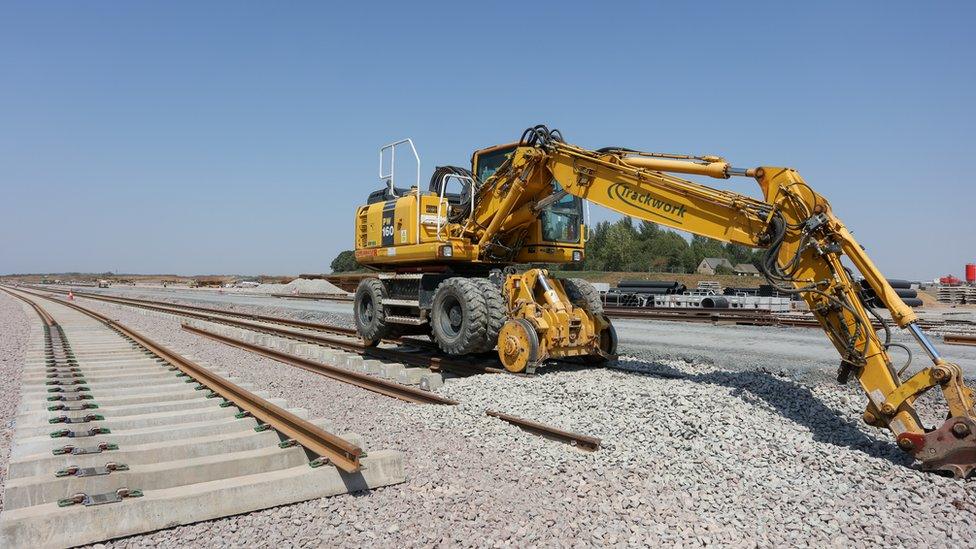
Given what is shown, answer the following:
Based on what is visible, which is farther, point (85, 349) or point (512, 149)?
point (85, 349)

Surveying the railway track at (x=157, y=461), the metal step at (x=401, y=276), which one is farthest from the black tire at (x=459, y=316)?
the railway track at (x=157, y=461)

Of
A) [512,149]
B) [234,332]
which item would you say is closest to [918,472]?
[512,149]

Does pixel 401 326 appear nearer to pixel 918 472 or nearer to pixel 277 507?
pixel 277 507

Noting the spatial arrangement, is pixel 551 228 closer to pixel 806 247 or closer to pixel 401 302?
pixel 401 302

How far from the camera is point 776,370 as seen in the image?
9.54 metres

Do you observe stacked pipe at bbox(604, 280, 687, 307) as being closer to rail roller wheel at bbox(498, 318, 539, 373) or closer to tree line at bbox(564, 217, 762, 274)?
rail roller wheel at bbox(498, 318, 539, 373)

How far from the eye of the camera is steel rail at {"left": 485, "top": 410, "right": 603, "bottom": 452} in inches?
219

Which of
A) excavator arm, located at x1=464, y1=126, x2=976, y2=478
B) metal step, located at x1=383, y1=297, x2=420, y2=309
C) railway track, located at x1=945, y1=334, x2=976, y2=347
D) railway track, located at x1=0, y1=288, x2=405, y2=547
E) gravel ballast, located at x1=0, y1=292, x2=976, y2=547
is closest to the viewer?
railway track, located at x1=0, y1=288, x2=405, y2=547

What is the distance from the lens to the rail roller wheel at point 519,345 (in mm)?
8414

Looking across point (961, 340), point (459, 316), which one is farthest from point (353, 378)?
point (961, 340)

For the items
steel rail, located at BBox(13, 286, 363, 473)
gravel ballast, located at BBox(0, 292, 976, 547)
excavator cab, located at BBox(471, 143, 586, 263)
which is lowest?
gravel ballast, located at BBox(0, 292, 976, 547)

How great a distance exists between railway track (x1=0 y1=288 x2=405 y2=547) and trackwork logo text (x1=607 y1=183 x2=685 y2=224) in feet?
13.5

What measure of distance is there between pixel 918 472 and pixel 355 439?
13.9ft

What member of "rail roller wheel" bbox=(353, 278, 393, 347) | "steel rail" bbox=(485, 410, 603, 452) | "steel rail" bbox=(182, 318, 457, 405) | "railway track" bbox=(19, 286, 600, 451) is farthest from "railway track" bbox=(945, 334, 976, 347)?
"rail roller wheel" bbox=(353, 278, 393, 347)
